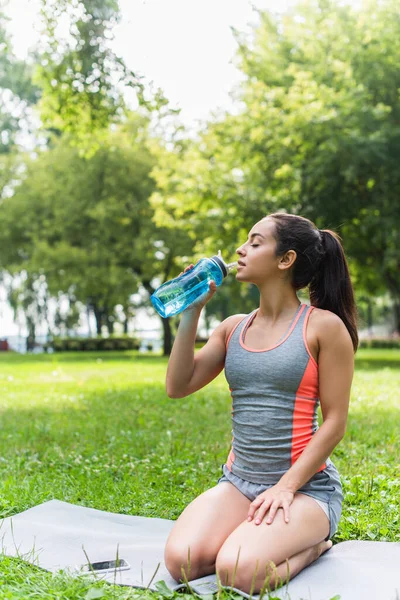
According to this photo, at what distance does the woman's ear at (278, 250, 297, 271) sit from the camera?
3.48 m

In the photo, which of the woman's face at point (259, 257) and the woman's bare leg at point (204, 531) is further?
the woman's face at point (259, 257)

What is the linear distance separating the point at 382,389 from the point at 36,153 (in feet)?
76.9

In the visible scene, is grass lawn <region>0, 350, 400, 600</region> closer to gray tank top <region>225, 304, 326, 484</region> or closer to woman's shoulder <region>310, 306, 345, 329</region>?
gray tank top <region>225, 304, 326, 484</region>

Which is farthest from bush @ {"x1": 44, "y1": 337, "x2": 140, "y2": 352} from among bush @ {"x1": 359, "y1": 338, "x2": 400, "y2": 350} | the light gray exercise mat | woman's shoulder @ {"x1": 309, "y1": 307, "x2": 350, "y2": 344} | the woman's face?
woman's shoulder @ {"x1": 309, "y1": 307, "x2": 350, "y2": 344}

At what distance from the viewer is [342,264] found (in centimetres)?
358

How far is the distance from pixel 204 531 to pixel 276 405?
0.67 m

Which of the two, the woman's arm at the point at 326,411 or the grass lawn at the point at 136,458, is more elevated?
the woman's arm at the point at 326,411

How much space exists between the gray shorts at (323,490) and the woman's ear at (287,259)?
101cm

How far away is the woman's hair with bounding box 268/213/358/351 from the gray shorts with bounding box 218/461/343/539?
2.18ft

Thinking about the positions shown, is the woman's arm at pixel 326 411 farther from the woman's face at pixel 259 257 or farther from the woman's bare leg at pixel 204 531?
the woman's face at pixel 259 257

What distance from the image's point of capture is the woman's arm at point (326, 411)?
10.4 feet

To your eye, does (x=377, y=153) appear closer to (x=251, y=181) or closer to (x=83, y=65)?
(x=251, y=181)

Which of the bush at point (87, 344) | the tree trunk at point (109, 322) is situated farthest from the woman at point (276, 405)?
the tree trunk at point (109, 322)

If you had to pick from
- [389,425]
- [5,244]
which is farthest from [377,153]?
[5,244]
